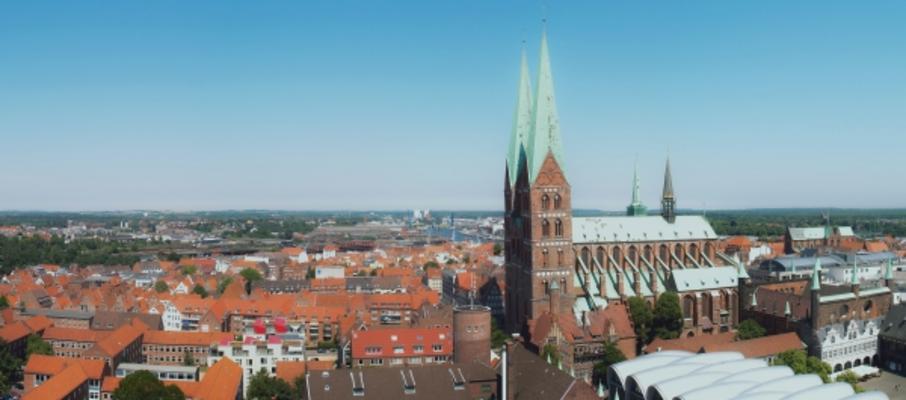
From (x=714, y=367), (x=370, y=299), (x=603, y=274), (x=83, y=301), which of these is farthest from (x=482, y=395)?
(x=83, y=301)

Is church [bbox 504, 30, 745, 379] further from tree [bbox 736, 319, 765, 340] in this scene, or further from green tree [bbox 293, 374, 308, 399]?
green tree [bbox 293, 374, 308, 399]

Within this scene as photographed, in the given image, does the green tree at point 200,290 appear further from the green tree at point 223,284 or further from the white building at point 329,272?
the white building at point 329,272

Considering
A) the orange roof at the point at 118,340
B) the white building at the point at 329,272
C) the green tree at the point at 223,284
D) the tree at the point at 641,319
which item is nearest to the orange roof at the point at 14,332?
the orange roof at the point at 118,340

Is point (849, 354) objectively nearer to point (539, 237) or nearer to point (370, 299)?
point (539, 237)

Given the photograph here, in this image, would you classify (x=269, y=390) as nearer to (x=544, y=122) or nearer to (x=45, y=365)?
(x=45, y=365)

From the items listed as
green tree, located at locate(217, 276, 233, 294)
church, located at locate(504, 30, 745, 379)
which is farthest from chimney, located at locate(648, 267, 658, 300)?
green tree, located at locate(217, 276, 233, 294)
